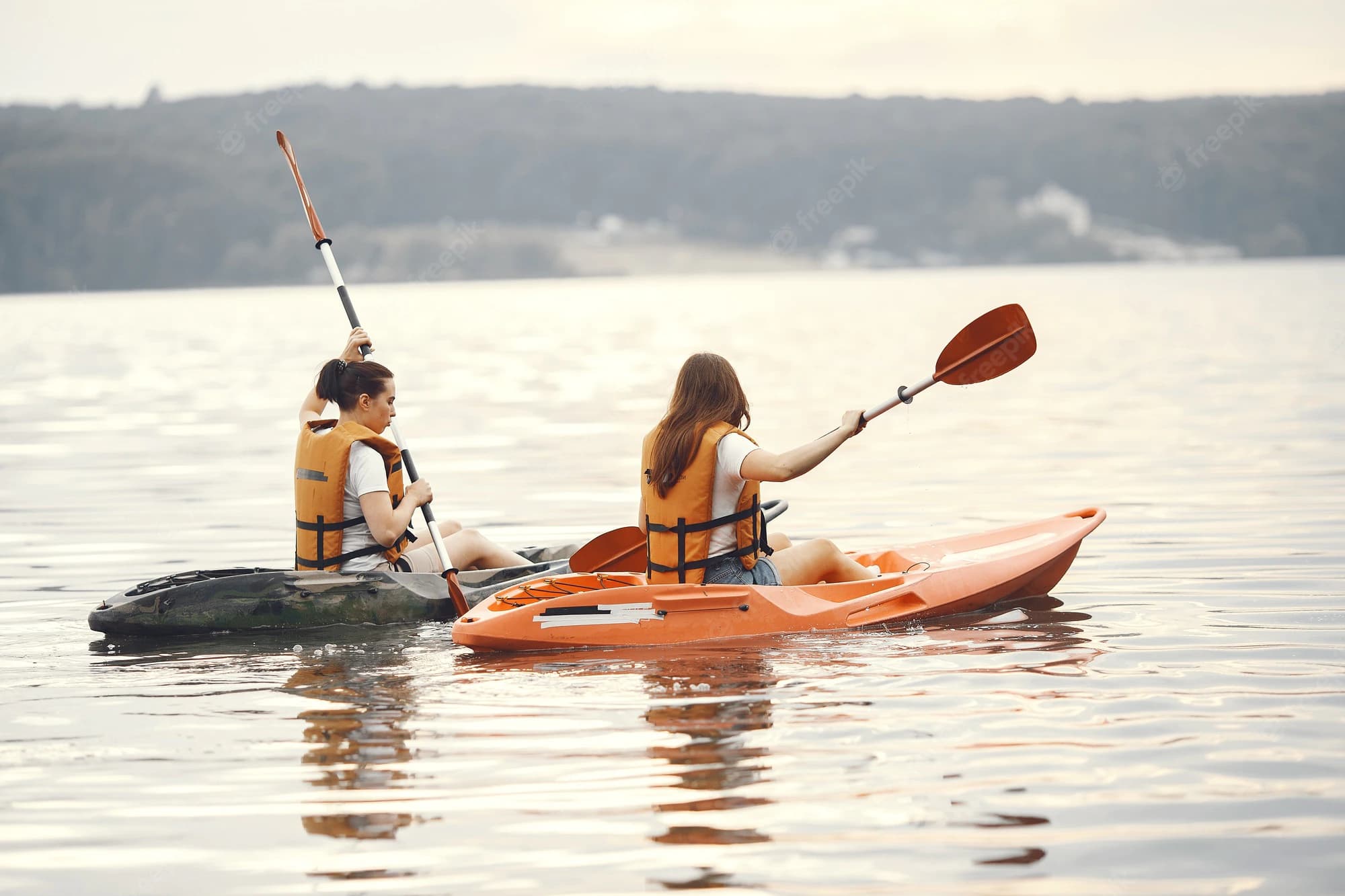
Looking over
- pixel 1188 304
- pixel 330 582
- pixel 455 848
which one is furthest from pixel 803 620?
pixel 1188 304

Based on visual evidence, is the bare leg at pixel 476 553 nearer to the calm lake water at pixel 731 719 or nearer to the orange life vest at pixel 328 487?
the orange life vest at pixel 328 487

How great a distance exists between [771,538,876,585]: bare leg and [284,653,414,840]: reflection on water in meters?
1.91

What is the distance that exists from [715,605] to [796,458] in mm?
978

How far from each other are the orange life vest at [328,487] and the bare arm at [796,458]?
191 cm

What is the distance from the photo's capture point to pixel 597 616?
7.37 m

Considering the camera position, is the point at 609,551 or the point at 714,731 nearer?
the point at 714,731

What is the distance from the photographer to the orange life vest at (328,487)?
305 inches

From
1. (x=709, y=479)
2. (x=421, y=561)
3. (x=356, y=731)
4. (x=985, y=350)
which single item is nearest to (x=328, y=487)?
(x=421, y=561)

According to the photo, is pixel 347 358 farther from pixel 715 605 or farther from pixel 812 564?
pixel 812 564

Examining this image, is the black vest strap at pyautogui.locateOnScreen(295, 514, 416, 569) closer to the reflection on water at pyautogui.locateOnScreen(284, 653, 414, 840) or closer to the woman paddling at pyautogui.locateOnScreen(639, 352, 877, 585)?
the reflection on water at pyautogui.locateOnScreen(284, 653, 414, 840)

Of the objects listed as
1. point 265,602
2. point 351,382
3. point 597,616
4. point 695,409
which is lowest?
point 597,616

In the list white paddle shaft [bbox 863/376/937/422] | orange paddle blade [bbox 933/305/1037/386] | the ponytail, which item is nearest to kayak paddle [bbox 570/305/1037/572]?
orange paddle blade [bbox 933/305/1037/386]

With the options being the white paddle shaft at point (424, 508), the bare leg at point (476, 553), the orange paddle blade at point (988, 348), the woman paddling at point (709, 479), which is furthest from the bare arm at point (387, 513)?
the orange paddle blade at point (988, 348)

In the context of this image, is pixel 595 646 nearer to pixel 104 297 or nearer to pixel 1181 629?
pixel 1181 629
